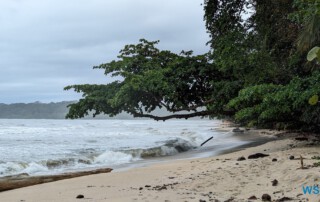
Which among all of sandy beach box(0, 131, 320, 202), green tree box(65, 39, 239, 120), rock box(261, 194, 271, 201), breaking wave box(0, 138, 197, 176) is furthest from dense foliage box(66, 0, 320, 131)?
rock box(261, 194, 271, 201)

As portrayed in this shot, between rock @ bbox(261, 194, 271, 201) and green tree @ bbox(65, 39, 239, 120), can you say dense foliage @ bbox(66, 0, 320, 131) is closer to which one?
green tree @ bbox(65, 39, 239, 120)

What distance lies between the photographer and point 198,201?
4.94 m

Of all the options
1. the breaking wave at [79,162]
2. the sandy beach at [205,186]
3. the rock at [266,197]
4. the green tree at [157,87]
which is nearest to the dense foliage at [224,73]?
the green tree at [157,87]

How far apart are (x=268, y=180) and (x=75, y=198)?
10.5ft

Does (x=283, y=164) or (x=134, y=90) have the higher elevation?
(x=134, y=90)

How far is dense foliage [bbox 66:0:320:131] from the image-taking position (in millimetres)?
12000

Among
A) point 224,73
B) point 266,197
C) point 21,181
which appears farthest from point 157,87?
point 266,197

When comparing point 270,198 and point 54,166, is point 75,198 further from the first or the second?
point 54,166

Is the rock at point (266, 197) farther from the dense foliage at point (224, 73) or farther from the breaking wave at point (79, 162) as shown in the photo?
the breaking wave at point (79, 162)

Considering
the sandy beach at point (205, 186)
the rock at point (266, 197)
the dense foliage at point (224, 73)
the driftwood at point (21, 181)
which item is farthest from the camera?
the dense foliage at point (224, 73)

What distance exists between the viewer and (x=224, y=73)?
1453cm

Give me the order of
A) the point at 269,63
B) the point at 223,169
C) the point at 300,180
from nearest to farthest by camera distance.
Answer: the point at 300,180
the point at 223,169
the point at 269,63

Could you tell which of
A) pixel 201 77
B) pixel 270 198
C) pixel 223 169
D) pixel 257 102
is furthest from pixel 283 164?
pixel 201 77

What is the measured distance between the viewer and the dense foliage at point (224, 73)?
12000 millimetres
